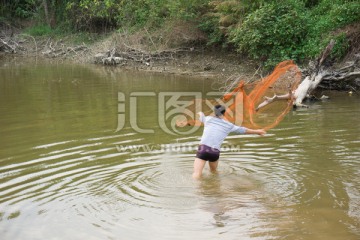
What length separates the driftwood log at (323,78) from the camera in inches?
Answer: 556

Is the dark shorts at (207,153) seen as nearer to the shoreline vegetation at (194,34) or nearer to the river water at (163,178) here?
the river water at (163,178)

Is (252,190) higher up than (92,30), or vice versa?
(92,30)

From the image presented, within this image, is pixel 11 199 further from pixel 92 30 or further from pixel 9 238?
pixel 92 30

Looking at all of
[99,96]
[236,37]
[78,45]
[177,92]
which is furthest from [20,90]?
[78,45]

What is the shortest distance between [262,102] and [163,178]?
6111mm

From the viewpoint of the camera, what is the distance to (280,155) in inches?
347

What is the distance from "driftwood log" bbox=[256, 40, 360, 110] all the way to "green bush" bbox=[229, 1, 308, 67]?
2562 mm

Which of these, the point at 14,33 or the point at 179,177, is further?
the point at 14,33

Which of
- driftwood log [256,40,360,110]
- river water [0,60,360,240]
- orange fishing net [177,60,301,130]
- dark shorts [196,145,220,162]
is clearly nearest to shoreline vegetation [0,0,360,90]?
driftwood log [256,40,360,110]

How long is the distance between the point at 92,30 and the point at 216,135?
1088 inches

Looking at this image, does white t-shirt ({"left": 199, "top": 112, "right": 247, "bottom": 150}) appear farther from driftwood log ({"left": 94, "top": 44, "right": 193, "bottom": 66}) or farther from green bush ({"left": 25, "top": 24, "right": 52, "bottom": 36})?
green bush ({"left": 25, "top": 24, "right": 52, "bottom": 36})

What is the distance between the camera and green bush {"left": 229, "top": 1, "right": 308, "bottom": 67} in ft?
59.4

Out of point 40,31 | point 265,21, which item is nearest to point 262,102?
point 265,21

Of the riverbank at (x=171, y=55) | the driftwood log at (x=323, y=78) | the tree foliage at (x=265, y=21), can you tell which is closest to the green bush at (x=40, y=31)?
the riverbank at (x=171, y=55)
